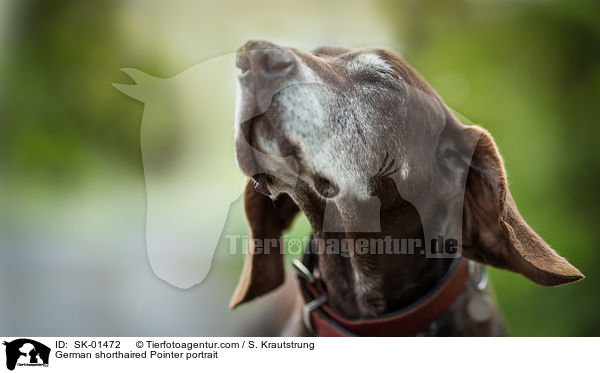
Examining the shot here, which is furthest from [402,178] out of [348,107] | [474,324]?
[474,324]

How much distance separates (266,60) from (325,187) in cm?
Answer: 45

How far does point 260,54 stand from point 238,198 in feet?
2.25

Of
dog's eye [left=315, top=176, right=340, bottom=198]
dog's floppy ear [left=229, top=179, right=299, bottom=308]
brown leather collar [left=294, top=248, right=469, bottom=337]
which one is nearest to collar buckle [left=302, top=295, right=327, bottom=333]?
brown leather collar [left=294, top=248, right=469, bottom=337]

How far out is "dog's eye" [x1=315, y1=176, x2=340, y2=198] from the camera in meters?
1.68

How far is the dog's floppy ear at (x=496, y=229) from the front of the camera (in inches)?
67.7

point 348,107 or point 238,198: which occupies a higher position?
point 348,107
